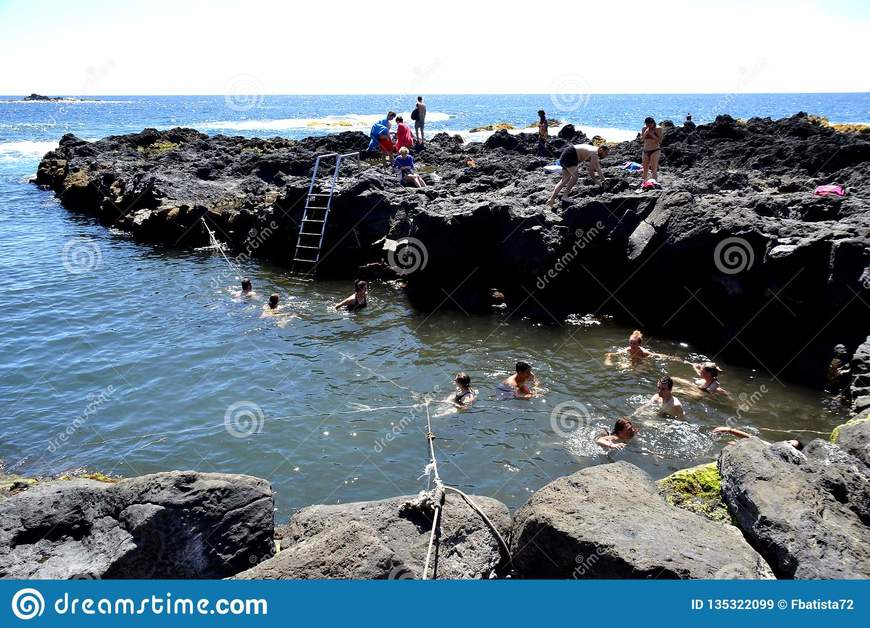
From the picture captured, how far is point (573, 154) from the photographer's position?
1719cm

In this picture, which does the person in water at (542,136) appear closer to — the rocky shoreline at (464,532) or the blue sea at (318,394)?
the blue sea at (318,394)

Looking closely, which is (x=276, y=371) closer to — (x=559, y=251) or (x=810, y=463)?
(x=559, y=251)

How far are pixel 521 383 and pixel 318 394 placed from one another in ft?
13.5

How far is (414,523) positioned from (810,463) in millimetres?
4674

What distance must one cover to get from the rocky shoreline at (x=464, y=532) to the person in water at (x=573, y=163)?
12.0 metres

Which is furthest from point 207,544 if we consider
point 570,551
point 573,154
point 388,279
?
point 573,154

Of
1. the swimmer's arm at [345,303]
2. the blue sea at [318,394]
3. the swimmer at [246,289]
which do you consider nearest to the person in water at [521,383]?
the blue sea at [318,394]

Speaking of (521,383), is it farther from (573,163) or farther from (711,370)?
(573,163)

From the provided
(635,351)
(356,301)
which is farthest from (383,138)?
(635,351)

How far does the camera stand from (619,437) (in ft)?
33.0

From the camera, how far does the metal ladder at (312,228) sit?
65.3 feet

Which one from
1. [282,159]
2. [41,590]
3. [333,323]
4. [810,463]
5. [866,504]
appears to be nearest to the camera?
[41,590]

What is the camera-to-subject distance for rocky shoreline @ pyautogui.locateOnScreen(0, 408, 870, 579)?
5.21 meters

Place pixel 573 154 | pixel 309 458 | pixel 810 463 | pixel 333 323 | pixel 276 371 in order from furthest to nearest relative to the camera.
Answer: pixel 573 154 < pixel 333 323 < pixel 276 371 < pixel 309 458 < pixel 810 463
